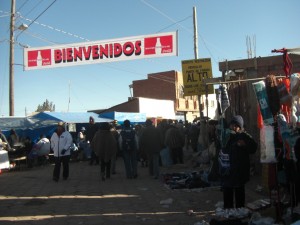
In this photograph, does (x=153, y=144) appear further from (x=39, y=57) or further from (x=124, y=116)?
(x=124, y=116)

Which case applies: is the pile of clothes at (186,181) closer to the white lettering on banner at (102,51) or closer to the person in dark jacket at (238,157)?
the person in dark jacket at (238,157)

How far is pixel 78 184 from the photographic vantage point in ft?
37.2

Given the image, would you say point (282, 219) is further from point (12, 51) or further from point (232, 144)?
point (12, 51)

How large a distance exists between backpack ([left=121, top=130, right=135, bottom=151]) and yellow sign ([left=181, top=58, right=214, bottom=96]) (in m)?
2.14

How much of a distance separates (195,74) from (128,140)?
9.54 ft

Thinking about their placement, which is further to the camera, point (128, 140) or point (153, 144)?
point (128, 140)

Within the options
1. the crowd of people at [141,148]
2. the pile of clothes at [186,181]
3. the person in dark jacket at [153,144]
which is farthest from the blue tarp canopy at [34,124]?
the pile of clothes at [186,181]

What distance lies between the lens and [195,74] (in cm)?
1238

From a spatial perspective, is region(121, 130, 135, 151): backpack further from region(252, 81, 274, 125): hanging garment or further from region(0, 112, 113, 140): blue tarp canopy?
region(0, 112, 113, 140): blue tarp canopy

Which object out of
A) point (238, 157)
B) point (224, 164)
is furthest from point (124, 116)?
point (238, 157)

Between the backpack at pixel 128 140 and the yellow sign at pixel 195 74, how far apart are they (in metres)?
2.14

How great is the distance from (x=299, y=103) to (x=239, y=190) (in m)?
1.69

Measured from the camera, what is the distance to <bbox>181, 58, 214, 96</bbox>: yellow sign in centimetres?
1226

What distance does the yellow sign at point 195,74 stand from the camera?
12.3 m
